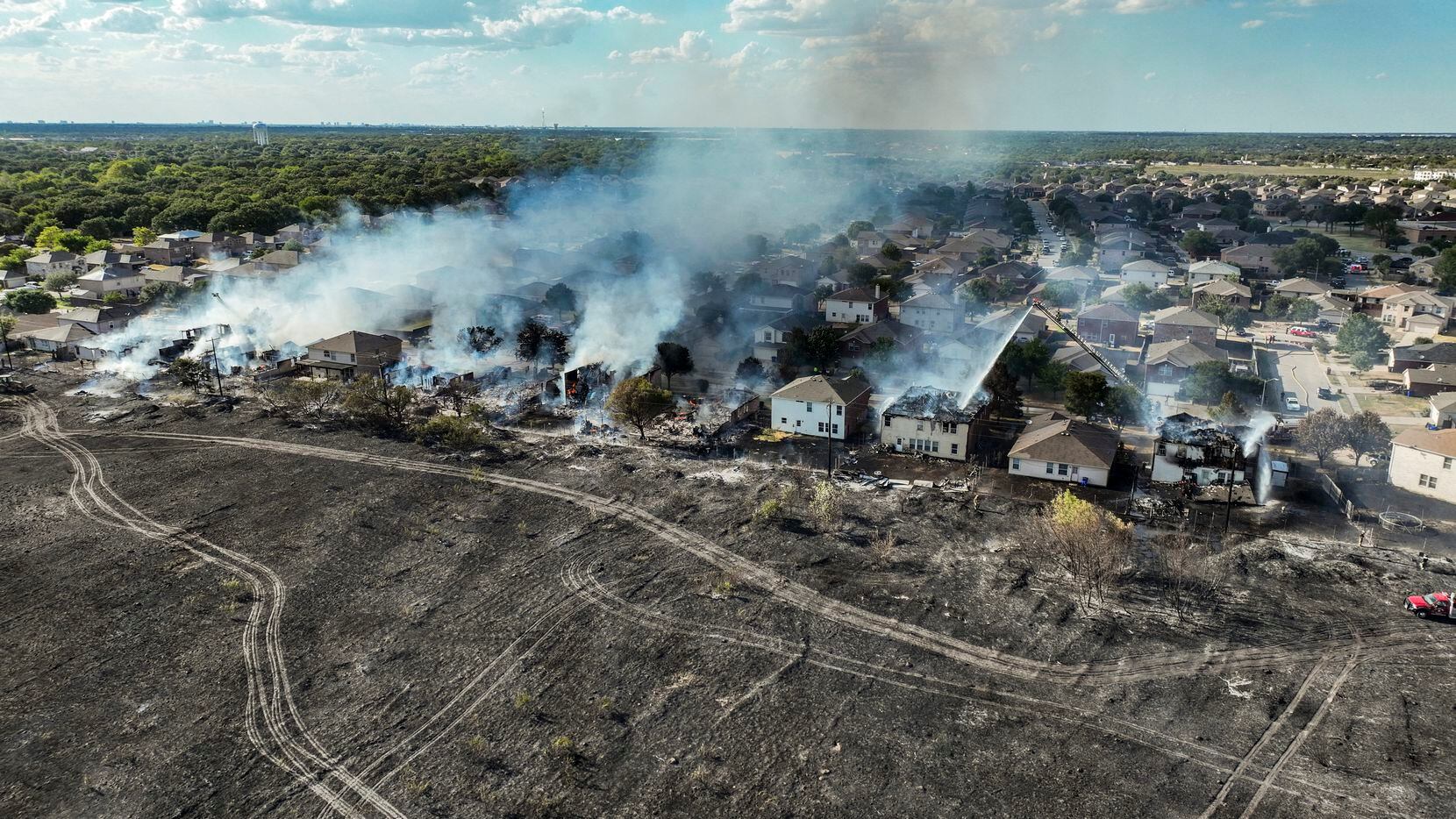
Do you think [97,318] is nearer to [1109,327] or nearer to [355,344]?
[355,344]

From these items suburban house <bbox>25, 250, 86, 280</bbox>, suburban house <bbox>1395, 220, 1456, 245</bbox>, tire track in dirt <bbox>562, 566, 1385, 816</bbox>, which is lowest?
tire track in dirt <bbox>562, 566, 1385, 816</bbox>

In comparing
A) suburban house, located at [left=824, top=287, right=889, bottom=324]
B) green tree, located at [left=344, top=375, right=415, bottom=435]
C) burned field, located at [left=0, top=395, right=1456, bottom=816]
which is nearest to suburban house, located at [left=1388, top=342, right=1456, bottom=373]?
burned field, located at [left=0, top=395, right=1456, bottom=816]

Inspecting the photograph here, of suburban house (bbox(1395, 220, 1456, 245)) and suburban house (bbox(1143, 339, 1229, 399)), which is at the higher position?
suburban house (bbox(1395, 220, 1456, 245))

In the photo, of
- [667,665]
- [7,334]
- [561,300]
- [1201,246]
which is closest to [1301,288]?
[1201,246]

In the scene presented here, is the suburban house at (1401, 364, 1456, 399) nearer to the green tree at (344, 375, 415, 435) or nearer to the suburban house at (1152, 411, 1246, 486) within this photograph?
the suburban house at (1152, 411, 1246, 486)

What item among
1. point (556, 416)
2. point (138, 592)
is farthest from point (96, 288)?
point (138, 592)

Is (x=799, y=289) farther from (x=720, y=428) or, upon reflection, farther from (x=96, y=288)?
(x=96, y=288)
